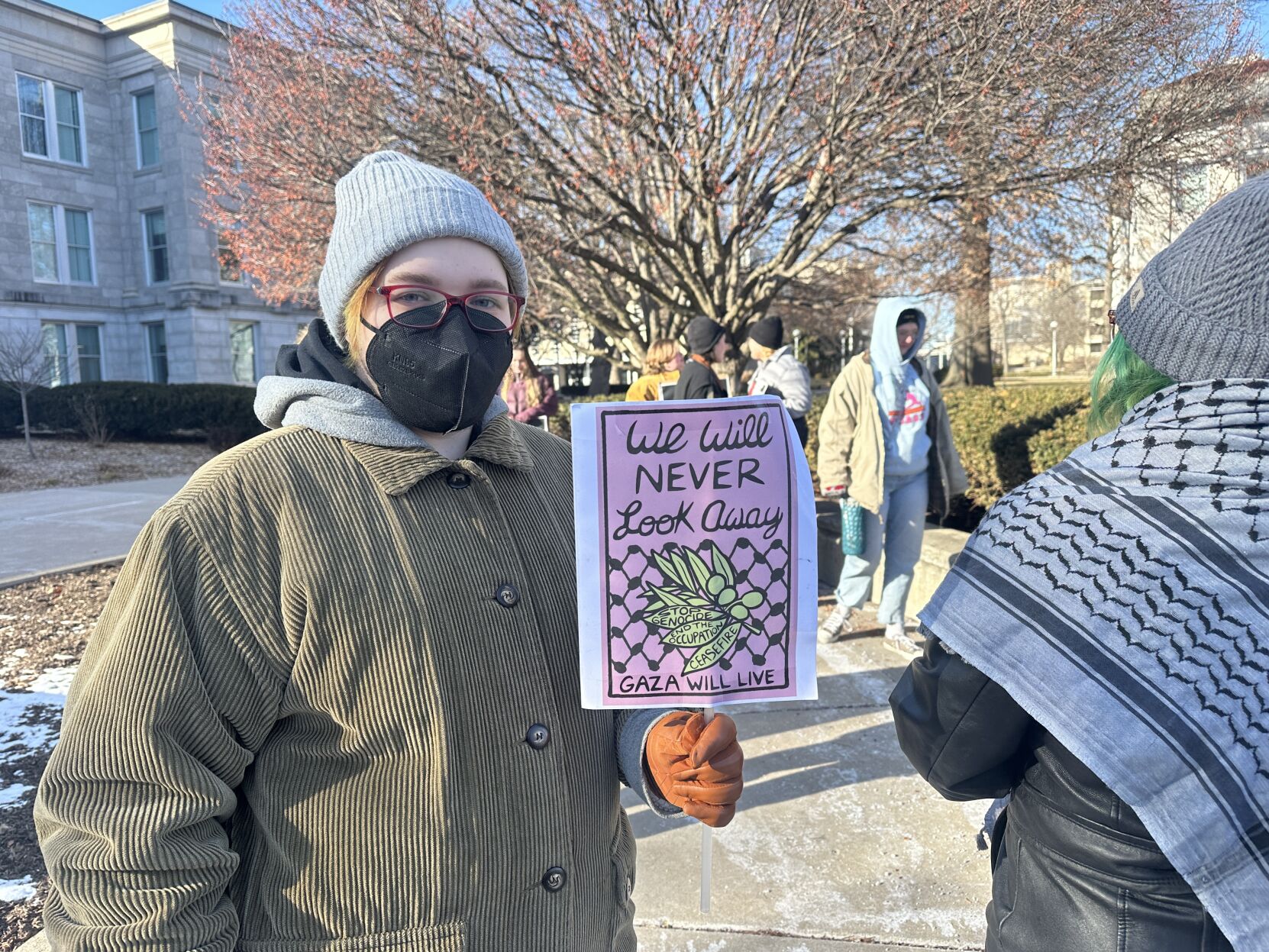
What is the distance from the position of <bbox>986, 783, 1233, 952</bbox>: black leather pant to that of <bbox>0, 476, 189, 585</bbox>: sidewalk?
7.01 metres

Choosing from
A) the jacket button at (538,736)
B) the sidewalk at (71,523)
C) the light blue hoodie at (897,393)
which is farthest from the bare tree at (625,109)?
the jacket button at (538,736)

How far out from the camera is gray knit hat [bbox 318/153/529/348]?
4.78 ft

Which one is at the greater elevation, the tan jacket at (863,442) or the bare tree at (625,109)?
the bare tree at (625,109)

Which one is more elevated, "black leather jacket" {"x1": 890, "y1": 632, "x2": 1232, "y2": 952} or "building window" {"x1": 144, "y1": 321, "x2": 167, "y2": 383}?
"building window" {"x1": 144, "y1": 321, "x2": 167, "y2": 383}

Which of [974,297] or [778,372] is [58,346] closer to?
[974,297]

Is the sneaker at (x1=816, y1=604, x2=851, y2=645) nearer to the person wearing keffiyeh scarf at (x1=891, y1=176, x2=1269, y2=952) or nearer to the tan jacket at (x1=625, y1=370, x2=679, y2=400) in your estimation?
the tan jacket at (x1=625, y1=370, x2=679, y2=400)

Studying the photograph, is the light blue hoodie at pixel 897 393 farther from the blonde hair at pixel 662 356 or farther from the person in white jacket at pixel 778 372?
the blonde hair at pixel 662 356

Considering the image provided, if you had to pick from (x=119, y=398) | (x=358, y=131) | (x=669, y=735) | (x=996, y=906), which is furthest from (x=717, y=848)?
(x=119, y=398)

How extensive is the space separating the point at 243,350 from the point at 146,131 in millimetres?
6734

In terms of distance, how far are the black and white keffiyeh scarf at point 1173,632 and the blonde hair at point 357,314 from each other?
1.16 m

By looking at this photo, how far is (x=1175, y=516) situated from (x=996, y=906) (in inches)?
32.1

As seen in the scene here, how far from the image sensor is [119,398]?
1809 centimetres

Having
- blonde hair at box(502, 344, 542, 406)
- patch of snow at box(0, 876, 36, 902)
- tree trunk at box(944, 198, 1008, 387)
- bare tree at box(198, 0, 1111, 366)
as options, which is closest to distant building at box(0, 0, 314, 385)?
bare tree at box(198, 0, 1111, 366)

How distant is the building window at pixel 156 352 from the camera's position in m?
25.8
